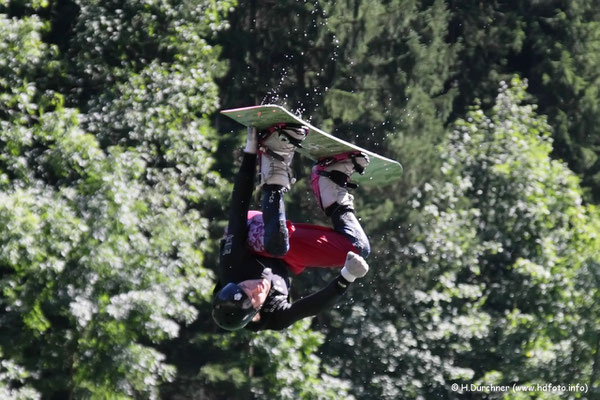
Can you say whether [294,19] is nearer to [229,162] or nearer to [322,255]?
[229,162]

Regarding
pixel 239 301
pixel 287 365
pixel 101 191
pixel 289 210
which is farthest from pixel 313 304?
pixel 289 210

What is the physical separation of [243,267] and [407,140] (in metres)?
11.3

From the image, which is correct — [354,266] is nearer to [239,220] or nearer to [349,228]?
[349,228]

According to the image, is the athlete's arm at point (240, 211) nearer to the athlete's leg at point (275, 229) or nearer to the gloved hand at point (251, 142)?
the gloved hand at point (251, 142)

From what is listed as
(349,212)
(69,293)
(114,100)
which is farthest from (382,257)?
(349,212)

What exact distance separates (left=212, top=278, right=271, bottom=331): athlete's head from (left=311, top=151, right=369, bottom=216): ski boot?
581 millimetres

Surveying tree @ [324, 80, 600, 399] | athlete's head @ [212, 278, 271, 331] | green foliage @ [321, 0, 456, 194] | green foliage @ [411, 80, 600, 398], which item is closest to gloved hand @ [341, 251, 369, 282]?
athlete's head @ [212, 278, 271, 331]

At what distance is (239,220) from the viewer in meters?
6.03

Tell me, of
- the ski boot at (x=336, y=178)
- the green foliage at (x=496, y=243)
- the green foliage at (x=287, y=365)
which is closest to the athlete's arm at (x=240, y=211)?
the ski boot at (x=336, y=178)

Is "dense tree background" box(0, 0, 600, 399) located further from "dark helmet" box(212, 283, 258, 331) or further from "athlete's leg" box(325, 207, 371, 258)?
"dark helmet" box(212, 283, 258, 331)

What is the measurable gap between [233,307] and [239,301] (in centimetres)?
4

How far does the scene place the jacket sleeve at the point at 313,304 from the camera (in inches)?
240

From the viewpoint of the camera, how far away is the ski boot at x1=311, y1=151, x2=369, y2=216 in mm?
6383

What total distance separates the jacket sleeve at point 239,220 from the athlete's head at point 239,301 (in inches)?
4.9
